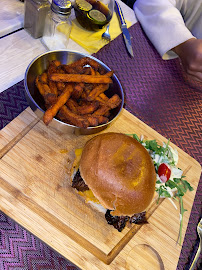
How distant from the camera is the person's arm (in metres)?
2.09

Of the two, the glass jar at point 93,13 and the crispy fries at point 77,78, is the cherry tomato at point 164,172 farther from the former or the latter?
the glass jar at point 93,13

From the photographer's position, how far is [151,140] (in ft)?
5.54

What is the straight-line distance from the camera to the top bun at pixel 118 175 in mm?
1271

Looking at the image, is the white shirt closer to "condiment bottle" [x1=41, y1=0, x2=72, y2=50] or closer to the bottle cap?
"condiment bottle" [x1=41, y1=0, x2=72, y2=50]

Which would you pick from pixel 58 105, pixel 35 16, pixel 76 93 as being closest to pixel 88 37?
pixel 35 16

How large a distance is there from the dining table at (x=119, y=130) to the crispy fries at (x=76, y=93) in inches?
7.5

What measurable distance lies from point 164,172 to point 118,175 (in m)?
0.35

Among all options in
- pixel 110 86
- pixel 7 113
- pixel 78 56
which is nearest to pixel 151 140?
pixel 110 86

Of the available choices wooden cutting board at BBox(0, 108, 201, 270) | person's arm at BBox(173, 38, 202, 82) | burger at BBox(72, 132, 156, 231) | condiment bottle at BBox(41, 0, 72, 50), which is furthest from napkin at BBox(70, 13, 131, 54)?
burger at BBox(72, 132, 156, 231)

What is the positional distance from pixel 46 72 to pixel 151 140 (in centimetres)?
70

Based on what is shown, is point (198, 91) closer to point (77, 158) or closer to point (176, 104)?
point (176, 104)

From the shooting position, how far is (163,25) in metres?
2.16

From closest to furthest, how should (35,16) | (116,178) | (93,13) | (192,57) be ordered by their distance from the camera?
(116,178) → (35,16) → (93,13) → (192,57)

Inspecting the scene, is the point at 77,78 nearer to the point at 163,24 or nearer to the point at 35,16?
the point at 35,16
